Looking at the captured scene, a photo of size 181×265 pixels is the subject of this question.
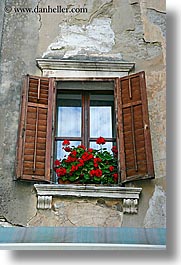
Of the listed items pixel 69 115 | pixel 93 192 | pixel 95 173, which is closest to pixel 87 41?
pixel 69 115

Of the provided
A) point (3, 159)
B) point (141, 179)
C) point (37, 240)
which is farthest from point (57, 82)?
point (37, 240)

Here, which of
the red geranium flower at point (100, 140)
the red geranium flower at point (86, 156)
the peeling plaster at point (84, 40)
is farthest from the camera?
the peeling plaster at point (84, 40)

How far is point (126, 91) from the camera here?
492 centimetres

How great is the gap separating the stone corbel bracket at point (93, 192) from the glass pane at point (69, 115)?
56cm

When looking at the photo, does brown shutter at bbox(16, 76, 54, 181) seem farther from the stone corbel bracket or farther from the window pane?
the window pane

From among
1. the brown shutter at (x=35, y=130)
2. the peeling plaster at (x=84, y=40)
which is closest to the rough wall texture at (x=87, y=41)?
the peeling plaster at (x=84, y=40)

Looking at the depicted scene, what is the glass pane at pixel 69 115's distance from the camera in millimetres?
4926

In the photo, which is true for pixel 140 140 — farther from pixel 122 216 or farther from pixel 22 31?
pixel 22 31

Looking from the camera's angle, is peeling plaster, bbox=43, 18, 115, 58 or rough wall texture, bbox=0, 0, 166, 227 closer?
rough wall texture, bbox=0, 0, 166, 227

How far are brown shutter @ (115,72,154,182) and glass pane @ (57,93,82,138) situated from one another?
0.37 meters

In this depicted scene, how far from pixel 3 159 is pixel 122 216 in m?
1.05

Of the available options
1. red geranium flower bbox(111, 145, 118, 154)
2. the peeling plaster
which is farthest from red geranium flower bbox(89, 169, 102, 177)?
the peeling plaster

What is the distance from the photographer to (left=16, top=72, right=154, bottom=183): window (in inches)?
181

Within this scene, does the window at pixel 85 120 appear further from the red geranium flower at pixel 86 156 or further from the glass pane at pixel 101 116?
the red geranium flower at pixel 86 156
